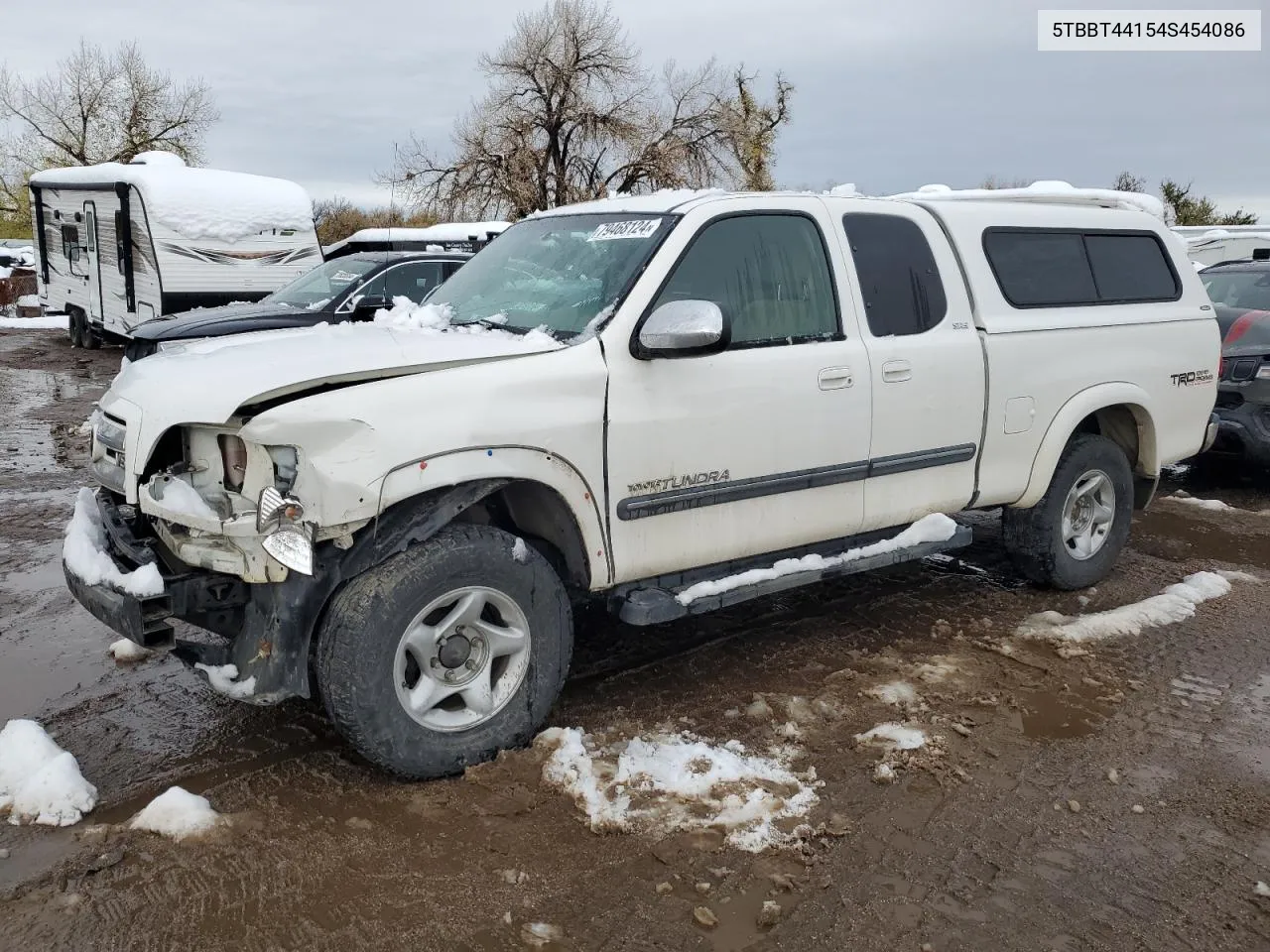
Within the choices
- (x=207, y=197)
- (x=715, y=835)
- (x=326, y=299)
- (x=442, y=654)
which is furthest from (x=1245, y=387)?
(x=207, y=197)

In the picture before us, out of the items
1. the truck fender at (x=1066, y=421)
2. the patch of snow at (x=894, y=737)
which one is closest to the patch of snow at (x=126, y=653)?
the patch of snow at (x=894, y=737)

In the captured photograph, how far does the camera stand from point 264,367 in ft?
11.1

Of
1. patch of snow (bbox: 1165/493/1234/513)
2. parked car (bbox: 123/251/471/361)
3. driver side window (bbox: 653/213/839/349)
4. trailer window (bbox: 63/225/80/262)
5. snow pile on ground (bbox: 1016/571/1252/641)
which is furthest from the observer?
trailer window (bbox: 63/225/80/262)

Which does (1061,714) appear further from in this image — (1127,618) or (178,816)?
(178,816)

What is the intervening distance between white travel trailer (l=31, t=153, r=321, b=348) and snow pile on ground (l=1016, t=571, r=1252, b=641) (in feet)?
39.9

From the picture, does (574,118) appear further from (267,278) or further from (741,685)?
(741,685)

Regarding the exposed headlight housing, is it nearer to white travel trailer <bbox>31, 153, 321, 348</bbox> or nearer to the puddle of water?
the puddle of water

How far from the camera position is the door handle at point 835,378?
4.30m

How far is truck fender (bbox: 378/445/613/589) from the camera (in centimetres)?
331

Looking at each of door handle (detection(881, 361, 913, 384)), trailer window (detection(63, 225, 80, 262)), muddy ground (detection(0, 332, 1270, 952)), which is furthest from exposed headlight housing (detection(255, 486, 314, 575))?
trailer window (detection(63, 225, 80, 262))

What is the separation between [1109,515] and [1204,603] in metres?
0.68

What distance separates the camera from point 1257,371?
26.5 feet

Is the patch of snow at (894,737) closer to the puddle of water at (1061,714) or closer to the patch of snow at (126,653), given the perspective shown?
the puddle of water at (1061,714)

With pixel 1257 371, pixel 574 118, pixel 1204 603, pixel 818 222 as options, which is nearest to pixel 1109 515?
pixel 1204 603
